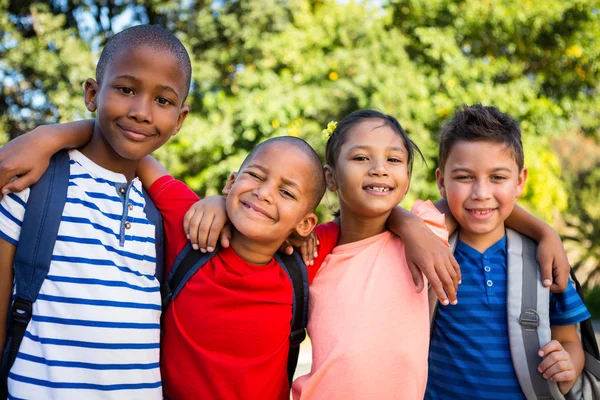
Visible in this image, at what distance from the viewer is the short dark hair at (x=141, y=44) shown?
189cm

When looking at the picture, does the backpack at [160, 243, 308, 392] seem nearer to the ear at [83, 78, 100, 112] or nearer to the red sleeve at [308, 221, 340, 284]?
the red sleeve at [308, 221, 340, 284]

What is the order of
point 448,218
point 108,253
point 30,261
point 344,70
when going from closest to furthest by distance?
point 30,261
point 108,253
point 448,218
point 344,70

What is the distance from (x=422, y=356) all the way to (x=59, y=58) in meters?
8.17

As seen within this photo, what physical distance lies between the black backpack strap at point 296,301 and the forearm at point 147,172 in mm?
549

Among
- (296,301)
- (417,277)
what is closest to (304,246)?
(296,301)

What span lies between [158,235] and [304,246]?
545 millimetres

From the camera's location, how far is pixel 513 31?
835cm

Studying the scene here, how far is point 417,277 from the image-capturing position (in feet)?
6.53

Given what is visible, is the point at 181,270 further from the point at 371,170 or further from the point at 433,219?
the point at 433,219

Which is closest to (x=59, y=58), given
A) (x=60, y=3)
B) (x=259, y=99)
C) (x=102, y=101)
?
(x=60, y=3)

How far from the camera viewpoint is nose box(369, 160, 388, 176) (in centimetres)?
207

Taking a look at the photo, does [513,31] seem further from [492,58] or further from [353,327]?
[353,327]

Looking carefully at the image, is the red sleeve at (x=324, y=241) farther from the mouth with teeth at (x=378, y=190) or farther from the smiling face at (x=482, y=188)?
the smiling face at (x=482, y=188)

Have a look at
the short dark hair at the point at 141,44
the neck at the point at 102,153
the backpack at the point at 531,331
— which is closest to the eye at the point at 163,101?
the short dark hair at the point at 141,44
